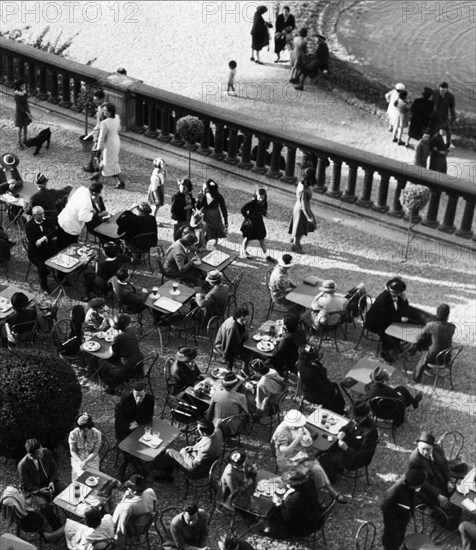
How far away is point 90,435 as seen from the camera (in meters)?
16.4

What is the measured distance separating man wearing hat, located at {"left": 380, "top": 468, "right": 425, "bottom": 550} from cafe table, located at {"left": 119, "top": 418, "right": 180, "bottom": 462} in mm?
3202

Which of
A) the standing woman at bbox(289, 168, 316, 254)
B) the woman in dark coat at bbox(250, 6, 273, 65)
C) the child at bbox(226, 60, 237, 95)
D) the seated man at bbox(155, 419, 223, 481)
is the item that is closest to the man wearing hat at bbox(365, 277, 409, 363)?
the standing woman at bbox(289, 168, 316, 254)

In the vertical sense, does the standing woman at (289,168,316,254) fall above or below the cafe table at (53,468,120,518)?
above

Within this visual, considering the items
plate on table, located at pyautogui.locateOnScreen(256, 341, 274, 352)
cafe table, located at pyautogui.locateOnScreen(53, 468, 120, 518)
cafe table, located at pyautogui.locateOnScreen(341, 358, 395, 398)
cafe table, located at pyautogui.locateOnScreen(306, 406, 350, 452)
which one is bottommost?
cafe table, located at pyautogui.locateOnScreen(53, 468, 120, 518)

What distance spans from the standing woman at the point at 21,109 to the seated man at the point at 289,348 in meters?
8.97

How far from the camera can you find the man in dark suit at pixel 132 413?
16.7 metres

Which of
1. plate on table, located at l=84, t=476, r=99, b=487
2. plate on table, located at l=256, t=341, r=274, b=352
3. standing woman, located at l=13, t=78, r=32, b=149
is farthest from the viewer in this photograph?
standing woman, located at l=13, t=78, r=32, b=149

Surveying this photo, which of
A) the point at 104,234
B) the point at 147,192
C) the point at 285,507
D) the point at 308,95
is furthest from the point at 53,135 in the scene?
the point at 285,507

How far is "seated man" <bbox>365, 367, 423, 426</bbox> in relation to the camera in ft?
57.5

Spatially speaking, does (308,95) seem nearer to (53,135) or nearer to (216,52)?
(216,52)

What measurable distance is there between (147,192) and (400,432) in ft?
26.9

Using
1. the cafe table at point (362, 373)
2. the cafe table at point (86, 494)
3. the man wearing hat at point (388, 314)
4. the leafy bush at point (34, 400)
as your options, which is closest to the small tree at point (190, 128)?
the man wearing hat at point (388, 314)

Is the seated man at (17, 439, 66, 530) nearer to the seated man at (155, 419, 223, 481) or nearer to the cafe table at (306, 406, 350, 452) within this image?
the seated man at (155, 419, 223, 481)

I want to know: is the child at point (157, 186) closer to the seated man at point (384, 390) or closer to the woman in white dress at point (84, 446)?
the seated man at point (384, 390)
